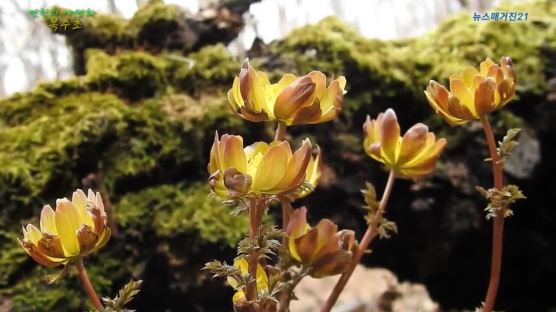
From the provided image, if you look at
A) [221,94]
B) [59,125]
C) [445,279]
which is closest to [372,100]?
[221,94]

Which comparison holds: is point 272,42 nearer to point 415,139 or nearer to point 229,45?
point 229,45

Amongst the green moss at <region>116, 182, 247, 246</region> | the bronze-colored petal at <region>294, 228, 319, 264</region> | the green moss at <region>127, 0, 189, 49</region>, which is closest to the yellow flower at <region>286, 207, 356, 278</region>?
the bronze-colored petal at <region>294, 228, 319, 264</region>

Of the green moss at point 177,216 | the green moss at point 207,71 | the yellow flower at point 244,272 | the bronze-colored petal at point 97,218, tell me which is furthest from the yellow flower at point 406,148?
the green moss at point 207,71

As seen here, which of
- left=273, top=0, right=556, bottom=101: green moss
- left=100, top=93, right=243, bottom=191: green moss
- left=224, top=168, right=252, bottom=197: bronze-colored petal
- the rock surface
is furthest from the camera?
the rock surface

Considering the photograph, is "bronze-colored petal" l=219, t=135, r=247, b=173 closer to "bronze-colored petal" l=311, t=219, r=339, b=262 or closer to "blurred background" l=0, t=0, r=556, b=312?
"bronze-colored petal" l=311, t=219, r=339, b=262

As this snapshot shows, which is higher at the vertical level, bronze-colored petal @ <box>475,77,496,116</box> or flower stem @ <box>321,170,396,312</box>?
bronze-colored petal @ <box>475,77,496,116</box>

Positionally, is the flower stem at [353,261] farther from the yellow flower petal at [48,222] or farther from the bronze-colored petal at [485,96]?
the yellow flower petal at [48,222]

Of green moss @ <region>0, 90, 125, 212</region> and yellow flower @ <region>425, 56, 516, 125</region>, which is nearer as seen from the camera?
yellow flower @ <region>425, 56, 516, 125</region>

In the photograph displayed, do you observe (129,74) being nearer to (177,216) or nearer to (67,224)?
(177,216)
